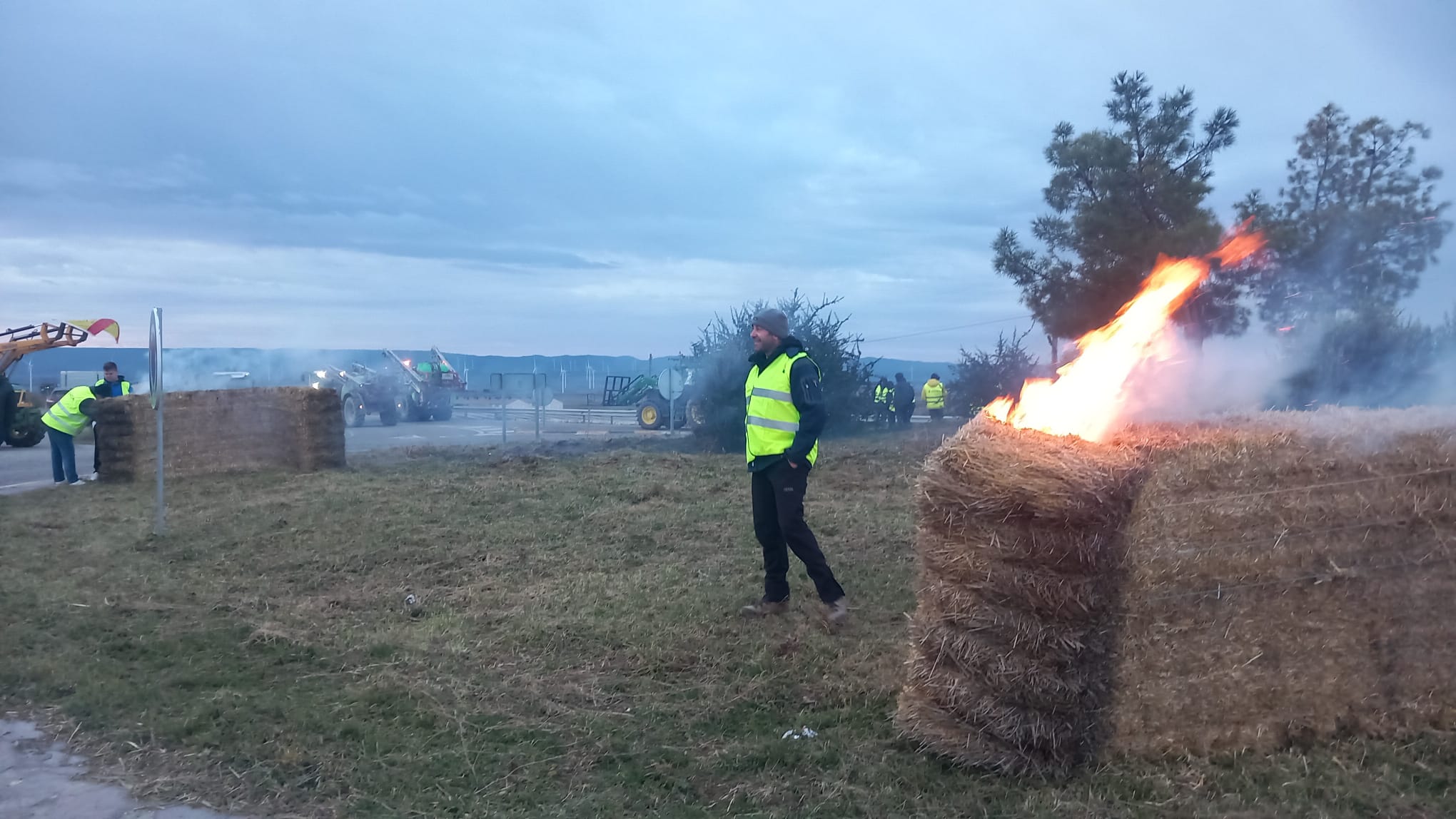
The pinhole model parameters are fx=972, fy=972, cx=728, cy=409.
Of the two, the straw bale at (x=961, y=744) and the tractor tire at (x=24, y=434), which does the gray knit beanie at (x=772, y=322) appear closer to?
the straw bale at (x=961, y=744)

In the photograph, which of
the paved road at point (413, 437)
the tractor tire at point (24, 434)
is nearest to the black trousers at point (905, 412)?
the paved road at point (413, 437)

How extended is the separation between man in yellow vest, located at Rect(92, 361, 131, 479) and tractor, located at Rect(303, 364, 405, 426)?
13.9 metres

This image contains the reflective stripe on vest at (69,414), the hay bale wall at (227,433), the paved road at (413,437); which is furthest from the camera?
the paved road at (413,437)

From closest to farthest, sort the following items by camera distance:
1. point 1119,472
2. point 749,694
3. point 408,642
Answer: point 1119,472 < point 749,694 < point 408,642

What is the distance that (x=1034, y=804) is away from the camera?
11.5 ft

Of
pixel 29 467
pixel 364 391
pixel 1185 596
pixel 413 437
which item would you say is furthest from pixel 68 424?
pixel 364 391

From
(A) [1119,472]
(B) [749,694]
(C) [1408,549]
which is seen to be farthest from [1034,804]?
(C) [1408,549]

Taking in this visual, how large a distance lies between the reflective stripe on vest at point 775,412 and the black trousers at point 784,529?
0.41 feet

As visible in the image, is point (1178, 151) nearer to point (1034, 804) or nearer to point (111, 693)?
point (1034, 804)

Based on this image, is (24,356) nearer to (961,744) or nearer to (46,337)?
(46,337)

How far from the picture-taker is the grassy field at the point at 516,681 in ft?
11.9

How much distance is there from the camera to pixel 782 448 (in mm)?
5664

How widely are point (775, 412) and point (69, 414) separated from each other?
11.3 m

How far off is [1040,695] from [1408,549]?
1.65m
